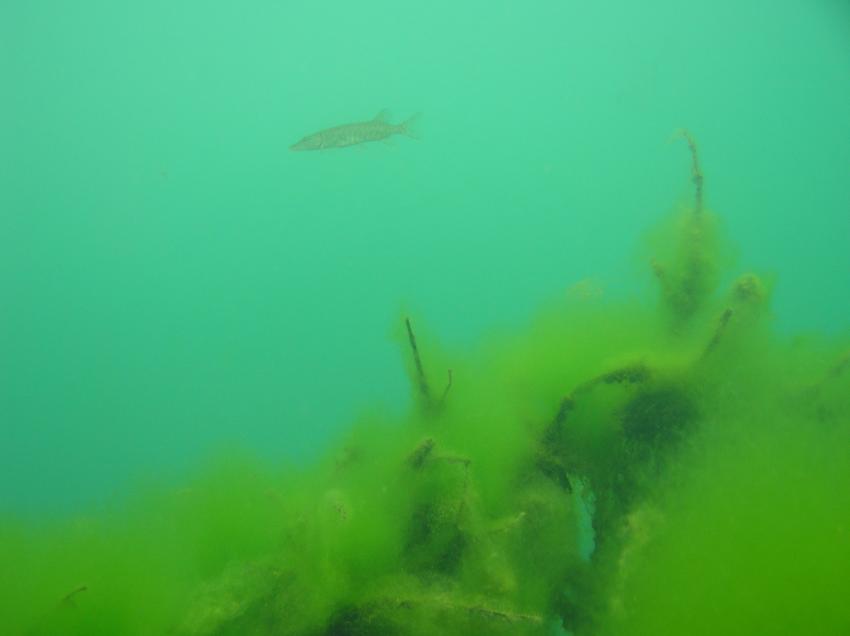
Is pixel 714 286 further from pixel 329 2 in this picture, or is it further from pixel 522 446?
pixel 329 2

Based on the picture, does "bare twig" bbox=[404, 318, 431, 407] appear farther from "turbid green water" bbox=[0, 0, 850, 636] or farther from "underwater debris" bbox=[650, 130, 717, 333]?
"underwater debris" bbox=[650, 130, 717, 333]

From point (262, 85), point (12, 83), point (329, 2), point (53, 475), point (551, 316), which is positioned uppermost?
point (329, 2)

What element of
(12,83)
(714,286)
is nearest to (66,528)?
(714,286)

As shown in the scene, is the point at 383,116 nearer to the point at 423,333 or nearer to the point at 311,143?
the point at 311,143

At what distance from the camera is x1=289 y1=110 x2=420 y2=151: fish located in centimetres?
890

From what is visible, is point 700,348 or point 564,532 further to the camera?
point 700,348

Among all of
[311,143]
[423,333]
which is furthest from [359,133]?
[423,333]

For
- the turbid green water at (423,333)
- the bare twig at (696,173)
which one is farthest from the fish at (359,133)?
the bare twig at (696,173)

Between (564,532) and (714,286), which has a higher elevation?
(714,286)

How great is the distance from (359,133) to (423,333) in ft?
22.3

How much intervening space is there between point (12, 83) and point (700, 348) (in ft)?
78.3

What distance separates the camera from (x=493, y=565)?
2.28 metres

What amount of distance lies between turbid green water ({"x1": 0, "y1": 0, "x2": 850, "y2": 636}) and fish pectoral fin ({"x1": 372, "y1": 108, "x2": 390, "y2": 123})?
3053 millimetres

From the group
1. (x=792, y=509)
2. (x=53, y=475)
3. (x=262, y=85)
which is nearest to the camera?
(x=792, y=509)
